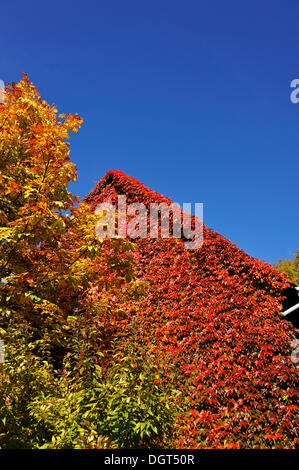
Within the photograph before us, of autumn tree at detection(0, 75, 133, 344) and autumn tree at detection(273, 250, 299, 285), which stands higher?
autumn tree at detection(273, 250, 299, 285)

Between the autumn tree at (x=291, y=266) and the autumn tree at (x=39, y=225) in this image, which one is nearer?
the autumn tree at (x=39, y=225)

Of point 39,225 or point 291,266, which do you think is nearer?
point 39,225

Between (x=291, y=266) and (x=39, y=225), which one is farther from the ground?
(x=291, y=266)

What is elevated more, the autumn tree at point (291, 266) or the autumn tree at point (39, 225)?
the autumn tree at point (291, 266)

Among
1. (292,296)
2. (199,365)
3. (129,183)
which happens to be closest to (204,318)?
(199,365)

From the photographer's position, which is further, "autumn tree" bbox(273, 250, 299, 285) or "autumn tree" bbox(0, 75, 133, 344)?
"autumn tree" bbox(273, 250, 299, 285)
